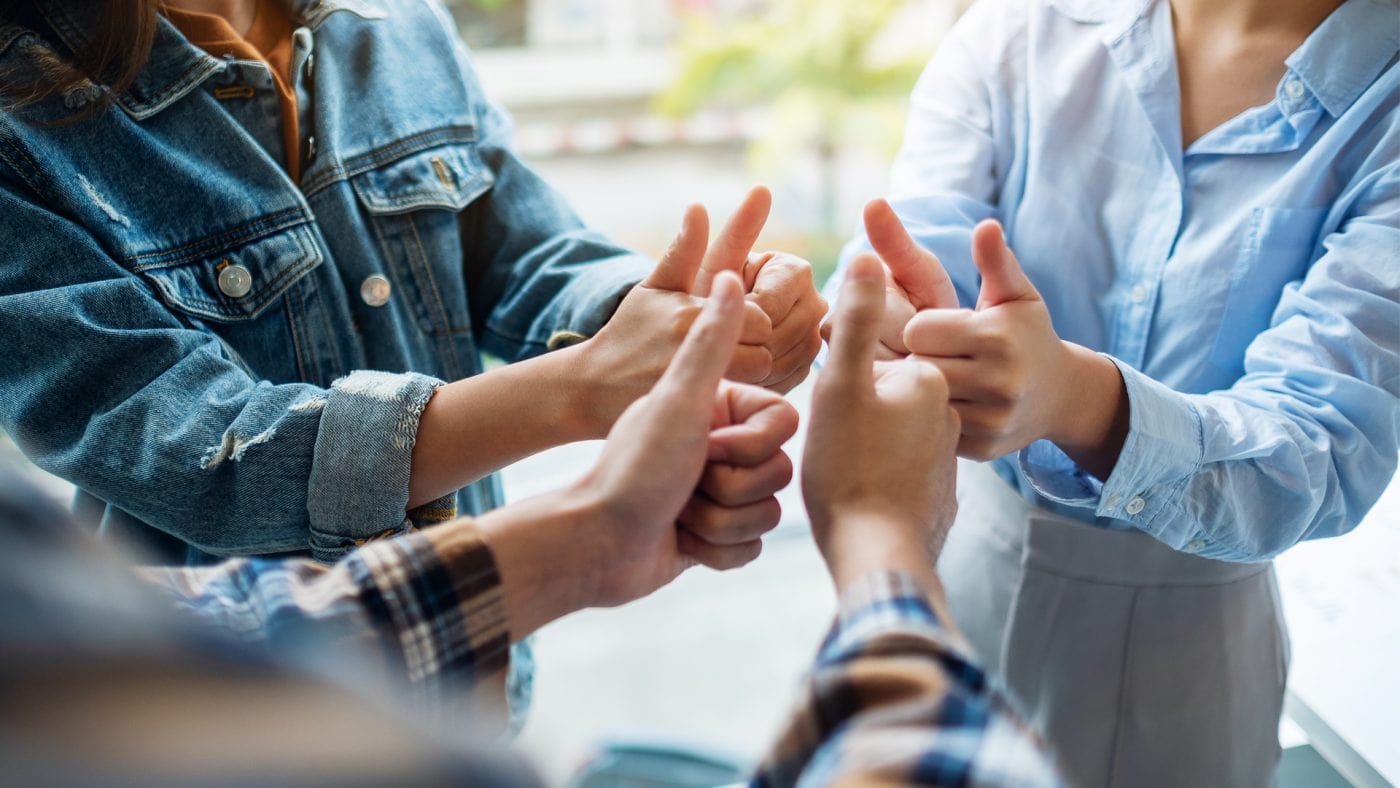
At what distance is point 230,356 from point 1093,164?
2.33ft

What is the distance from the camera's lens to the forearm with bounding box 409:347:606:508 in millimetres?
761

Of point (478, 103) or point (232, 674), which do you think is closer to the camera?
point (232, 674)

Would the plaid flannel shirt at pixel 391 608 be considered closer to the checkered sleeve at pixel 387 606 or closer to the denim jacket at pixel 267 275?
the checkered sleeve at pixel 387 606

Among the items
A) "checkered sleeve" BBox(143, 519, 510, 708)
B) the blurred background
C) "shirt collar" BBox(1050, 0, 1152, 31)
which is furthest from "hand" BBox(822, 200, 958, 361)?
the blurred background

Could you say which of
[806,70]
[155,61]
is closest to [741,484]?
[155,61]

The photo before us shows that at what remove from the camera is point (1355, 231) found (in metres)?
0.77

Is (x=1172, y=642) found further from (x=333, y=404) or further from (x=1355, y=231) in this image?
(x=333, y=404)

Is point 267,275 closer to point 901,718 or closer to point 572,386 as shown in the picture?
point 572,386

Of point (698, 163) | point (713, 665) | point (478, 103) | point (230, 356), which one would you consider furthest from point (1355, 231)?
point (698, 163)

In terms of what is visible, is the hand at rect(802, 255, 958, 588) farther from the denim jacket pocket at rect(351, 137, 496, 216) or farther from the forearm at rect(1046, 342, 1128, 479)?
the denim jacket pocket at rect(351, 137, 496, 216)

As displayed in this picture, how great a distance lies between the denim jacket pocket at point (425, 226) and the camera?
87cm

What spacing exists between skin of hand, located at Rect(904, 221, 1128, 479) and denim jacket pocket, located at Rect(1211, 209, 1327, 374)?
15 cm

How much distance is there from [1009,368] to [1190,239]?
252 mm

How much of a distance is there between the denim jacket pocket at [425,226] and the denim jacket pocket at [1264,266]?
62 centimetres
